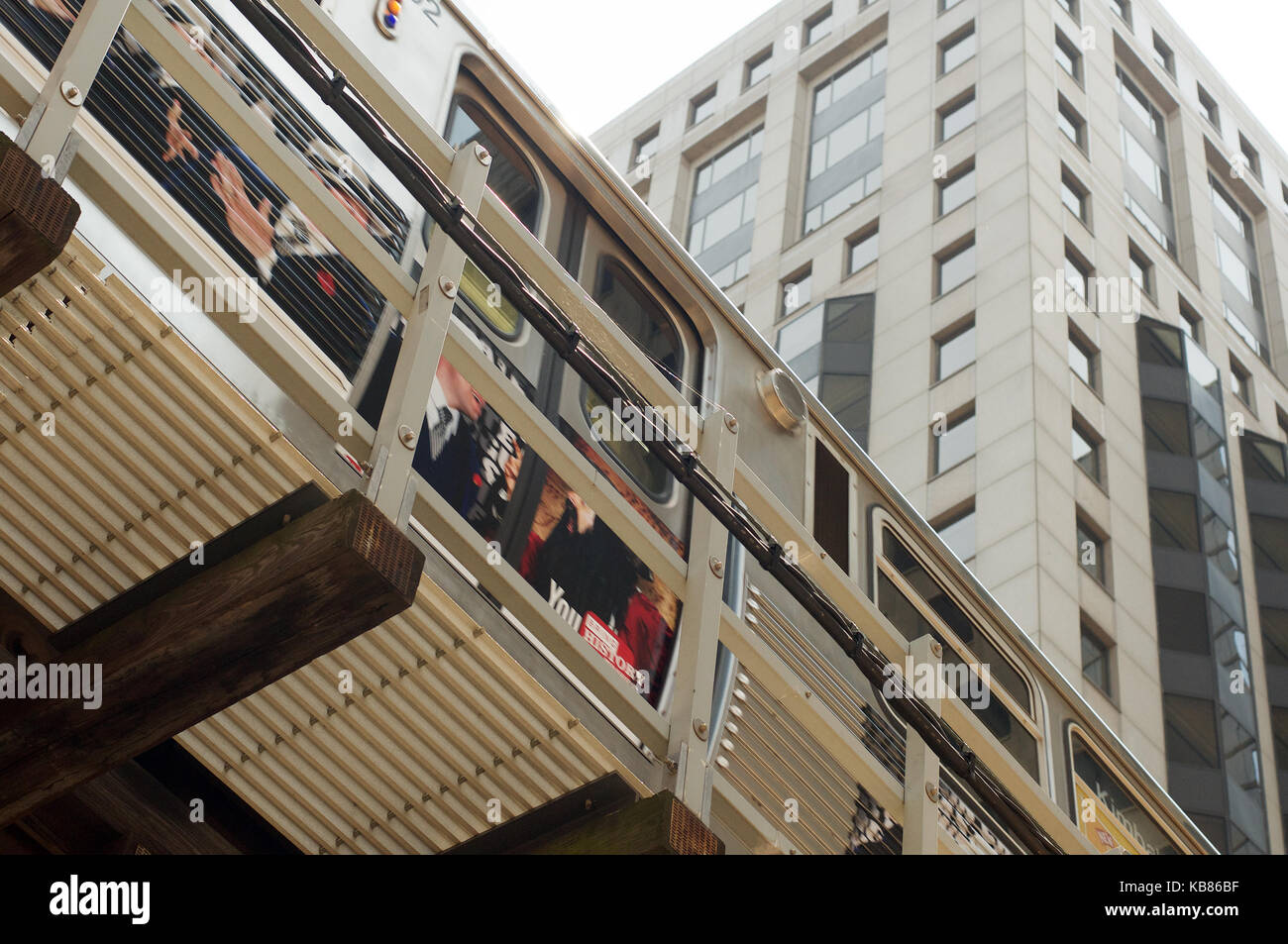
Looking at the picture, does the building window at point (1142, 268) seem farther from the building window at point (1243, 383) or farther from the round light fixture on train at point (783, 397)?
the round light fixture on train at point (783, 397)

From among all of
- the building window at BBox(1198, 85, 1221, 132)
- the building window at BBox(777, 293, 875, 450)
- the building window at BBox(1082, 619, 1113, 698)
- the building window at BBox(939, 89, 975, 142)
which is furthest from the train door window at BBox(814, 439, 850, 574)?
the building window at BBox(1198, 85, 1221, 132)

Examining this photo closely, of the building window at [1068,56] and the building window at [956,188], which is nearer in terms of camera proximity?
the building window at [956,188]

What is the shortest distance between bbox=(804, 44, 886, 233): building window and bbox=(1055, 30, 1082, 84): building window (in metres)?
4.10

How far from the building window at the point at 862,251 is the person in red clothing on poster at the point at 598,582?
28199 millimetres

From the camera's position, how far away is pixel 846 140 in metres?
37.2

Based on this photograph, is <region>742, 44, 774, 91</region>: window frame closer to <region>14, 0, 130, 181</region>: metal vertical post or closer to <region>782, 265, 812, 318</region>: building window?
<region>782, 265, 812, 318</region>: building window

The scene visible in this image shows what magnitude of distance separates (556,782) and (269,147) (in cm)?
172

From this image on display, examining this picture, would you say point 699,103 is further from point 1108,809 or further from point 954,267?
point 1108,809

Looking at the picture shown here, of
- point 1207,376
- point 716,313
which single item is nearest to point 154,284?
point 716,313

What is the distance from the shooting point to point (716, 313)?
6891 mm

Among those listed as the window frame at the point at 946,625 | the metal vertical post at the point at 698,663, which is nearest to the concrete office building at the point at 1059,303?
the window frame at the point at 946,625

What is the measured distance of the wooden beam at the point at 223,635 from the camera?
3182mm

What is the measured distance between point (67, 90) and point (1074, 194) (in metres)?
31.4
